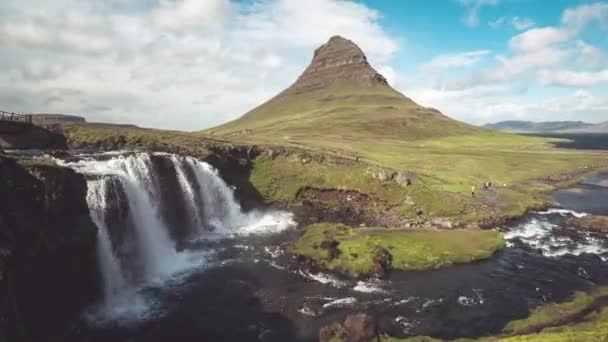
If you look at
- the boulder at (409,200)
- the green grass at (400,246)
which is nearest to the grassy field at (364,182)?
the boulder at (409,200)

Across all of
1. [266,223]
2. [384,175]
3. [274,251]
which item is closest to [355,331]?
[274,251]

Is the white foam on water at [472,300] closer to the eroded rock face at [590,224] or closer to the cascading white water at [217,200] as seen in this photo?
the eroded rock face at [590,224]

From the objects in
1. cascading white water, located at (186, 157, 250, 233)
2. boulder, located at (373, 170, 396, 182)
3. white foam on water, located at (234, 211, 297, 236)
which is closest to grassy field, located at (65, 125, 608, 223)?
boulder, located at (373, 170, 396, 182)

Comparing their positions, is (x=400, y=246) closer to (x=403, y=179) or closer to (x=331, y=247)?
(x=331, y=247)

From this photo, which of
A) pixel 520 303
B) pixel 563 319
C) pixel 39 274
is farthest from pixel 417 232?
pixel 39 274

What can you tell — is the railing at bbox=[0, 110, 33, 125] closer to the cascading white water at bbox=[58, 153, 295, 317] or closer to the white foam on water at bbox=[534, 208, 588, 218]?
the cascading white water at bbox=[58, 153, 295, 317]

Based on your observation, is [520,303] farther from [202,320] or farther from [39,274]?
[39,274]
